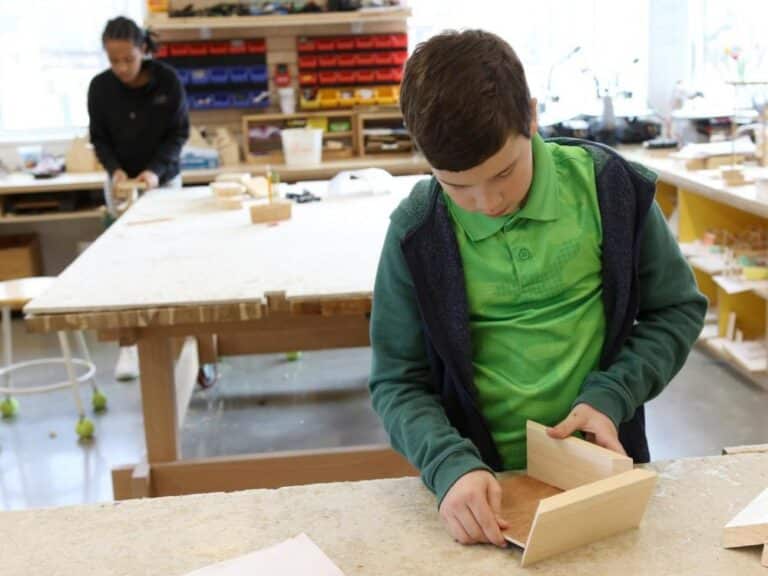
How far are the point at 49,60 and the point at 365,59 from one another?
71.4 inches

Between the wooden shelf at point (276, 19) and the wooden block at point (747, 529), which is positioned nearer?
the wooden block at point (747, 529)

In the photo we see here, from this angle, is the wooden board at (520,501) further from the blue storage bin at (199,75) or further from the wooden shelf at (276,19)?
the blue storage bin at (199,75)

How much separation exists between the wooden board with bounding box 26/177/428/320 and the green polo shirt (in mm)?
854

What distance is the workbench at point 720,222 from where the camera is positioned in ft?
11.0

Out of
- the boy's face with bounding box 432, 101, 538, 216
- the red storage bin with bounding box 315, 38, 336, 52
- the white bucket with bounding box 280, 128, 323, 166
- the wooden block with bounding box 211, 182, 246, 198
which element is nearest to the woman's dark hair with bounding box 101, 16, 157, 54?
the wooden block with bounding box 211, 182, 246, 198

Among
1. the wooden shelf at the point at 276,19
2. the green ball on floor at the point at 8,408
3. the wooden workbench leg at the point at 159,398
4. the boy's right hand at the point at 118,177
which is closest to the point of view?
the wooden workbench leg at the point at 159,398

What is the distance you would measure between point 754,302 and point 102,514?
10.6ft

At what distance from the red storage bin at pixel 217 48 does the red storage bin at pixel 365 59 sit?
2.36ft

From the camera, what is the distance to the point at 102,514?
3.57 ft

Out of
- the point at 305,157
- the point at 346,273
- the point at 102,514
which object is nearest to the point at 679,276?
the point at 102,514

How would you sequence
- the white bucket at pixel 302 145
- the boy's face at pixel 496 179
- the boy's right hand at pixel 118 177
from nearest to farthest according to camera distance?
the boy's face at pixel 496 179 < the boy's right hand at pixel 118 177 < the white bucket at pixel 302 145

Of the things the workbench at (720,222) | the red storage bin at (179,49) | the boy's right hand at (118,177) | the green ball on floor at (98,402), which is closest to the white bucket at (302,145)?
the red storage bin at (179,49)

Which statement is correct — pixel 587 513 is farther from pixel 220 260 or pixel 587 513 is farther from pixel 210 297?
pixel 220 260

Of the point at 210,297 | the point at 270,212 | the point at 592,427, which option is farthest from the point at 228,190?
the point at 592,427
